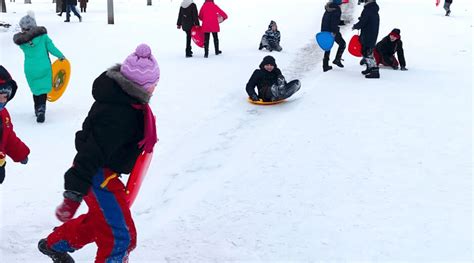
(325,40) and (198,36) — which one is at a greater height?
(325,40)

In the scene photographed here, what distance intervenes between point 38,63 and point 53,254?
13.9 ft

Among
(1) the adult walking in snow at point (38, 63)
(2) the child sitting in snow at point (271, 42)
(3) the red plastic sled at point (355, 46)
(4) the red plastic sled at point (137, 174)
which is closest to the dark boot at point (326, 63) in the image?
(3) the red plastic sled at point (355, 46)

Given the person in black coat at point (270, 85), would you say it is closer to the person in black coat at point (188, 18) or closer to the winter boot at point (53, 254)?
the person in black coat at point (188, 18)

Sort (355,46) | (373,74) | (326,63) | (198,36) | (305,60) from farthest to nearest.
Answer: (198,36)
(305,60)
(355,46)
(326,63)
(373,74)

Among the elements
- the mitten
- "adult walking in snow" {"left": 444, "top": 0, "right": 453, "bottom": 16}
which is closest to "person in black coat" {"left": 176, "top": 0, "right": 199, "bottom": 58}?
the mitten

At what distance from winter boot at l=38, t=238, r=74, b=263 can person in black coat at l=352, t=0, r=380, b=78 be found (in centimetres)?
731

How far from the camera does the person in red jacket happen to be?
3.38m

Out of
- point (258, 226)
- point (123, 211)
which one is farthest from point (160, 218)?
point (123, 211)

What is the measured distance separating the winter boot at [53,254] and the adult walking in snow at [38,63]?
12.9ft

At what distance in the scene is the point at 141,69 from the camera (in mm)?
2863

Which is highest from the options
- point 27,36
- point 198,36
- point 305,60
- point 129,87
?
point 129,87

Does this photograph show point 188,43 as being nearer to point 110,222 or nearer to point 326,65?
point 326,65

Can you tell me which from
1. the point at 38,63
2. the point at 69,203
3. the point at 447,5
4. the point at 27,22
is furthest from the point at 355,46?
the point at 447,5

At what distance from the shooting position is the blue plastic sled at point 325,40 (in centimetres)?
972
